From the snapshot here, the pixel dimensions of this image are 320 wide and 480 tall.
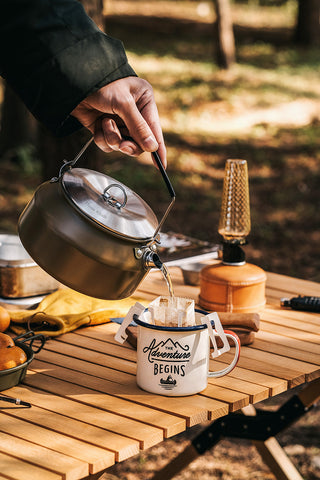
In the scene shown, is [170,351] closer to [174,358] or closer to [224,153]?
[174,358]

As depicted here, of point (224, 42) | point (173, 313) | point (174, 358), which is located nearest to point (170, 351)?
point (174, 358)

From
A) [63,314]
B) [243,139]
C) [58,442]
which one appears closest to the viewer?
[58,442]

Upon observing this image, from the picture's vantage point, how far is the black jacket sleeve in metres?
1.44

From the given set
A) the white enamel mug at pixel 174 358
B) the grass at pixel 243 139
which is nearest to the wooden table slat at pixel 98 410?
the white enamel mug at pixel 174 358

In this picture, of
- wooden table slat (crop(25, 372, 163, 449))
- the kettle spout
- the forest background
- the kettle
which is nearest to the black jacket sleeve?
the kettle

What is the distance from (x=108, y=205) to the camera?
5.04 ft

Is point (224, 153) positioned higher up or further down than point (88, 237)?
higher up

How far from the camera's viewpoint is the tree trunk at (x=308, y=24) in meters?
14.8

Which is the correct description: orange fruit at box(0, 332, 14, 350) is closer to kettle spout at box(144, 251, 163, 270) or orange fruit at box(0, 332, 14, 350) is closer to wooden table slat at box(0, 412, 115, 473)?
wooden table slat at box(0, 412, 115, 473)

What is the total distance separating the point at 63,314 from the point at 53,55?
0.80 metres

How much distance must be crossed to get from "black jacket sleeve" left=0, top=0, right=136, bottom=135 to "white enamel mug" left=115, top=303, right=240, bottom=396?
502 mm

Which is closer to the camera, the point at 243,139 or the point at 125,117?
the point at 125,117

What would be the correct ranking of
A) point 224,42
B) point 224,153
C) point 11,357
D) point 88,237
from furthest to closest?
point 224,42
point 224,153
point 11,357
point 88,237

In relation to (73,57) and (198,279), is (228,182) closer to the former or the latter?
(198,279)
